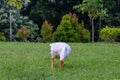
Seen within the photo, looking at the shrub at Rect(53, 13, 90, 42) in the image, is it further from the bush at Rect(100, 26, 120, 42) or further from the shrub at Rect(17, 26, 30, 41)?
the shrub at Rect(17, 26, 30, 41)

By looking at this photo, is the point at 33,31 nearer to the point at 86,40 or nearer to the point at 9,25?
the point at 9,25

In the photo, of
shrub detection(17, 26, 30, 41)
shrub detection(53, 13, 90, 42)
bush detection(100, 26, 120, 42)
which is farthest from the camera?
shrub detection(17, 26, 30, 41)

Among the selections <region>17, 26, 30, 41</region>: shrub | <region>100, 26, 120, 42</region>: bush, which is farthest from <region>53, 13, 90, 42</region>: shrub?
<region>17, 26, 30, 41</region>: shrub

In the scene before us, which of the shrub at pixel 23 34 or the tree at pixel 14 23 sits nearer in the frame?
the shrub at pixel 23 34

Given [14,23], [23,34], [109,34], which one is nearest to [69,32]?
[109,34]

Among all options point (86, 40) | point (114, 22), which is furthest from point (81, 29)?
point (114, 22)

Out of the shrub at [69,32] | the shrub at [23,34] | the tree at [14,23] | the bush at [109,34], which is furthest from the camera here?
the tree at [14,23]

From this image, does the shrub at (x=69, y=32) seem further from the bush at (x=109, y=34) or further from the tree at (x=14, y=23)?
the tree at (x=14, y=23)

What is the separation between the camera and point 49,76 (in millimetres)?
6328

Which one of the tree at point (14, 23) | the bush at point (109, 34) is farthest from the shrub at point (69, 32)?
the tree at point (14, 23)

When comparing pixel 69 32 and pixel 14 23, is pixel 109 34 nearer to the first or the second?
pixel 69 32

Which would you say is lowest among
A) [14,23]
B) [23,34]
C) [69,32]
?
[23,34]

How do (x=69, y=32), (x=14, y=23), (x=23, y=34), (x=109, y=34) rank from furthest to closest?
(x=14, y=23), (x=23, y=34), (x=109, y=34), (x=69, y=32)

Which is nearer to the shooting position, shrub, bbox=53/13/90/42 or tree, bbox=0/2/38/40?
shrub, bbox=53/13/90/42
